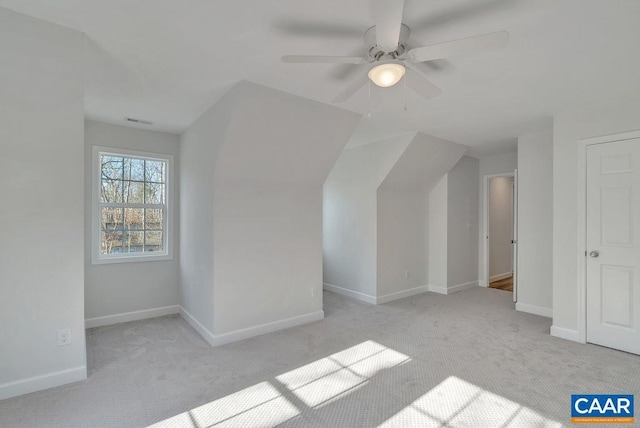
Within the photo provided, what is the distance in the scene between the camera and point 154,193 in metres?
4.20

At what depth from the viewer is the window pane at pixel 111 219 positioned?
12.6 feet

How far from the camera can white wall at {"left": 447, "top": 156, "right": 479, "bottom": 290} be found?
17.3ft

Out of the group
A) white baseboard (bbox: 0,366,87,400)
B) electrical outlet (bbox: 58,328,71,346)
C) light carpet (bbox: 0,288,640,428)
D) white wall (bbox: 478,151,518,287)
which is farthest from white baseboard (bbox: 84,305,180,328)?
white wall (bbox: 478,151,518,287)

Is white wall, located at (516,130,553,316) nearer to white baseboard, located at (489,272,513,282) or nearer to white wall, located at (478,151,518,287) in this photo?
white wall, located at (478,151,518,287)

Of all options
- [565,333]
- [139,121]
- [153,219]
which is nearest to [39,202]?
[139,121]

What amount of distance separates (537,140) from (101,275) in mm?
5711

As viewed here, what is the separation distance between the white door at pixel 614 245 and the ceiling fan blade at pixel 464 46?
2.53 metres

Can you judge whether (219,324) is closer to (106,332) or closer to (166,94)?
(106,332)

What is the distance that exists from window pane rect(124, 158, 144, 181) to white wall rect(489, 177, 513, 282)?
5.68 meters

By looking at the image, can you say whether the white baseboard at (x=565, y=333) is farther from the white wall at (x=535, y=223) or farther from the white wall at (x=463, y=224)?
the white wall at (x=463, y=224)

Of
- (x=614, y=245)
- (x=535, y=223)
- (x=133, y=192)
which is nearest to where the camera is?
(x=614, y=245)

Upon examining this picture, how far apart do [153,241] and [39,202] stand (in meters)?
2.14

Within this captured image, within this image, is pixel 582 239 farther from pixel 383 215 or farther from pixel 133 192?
pixel 133 192

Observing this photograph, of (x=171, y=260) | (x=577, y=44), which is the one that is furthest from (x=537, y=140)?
(x=171, y=260)
